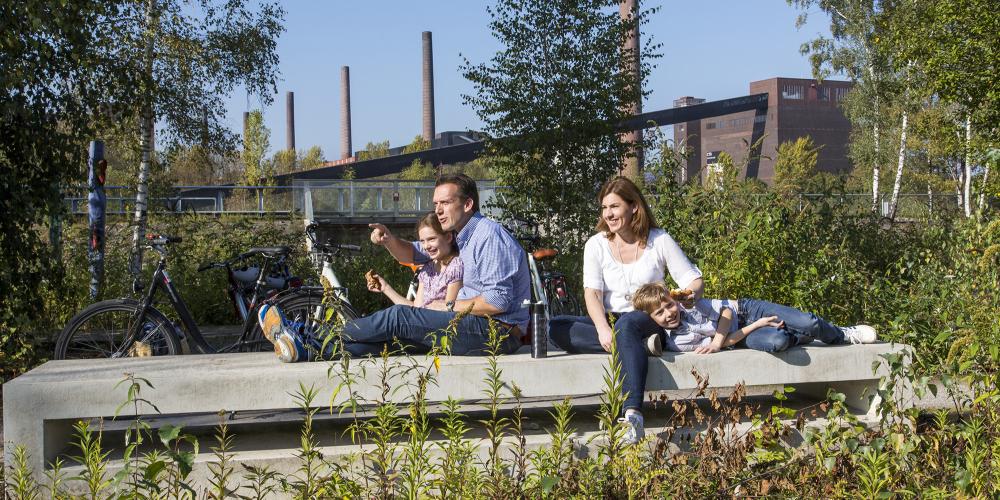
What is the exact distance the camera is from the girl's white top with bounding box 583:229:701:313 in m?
4.69

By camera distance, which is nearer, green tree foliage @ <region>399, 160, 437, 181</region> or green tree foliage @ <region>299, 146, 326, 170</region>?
green tree foliage @ <region>399, 160, 437, 181</region>

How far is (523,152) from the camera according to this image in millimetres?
13328

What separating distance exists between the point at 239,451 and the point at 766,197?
14.4ft

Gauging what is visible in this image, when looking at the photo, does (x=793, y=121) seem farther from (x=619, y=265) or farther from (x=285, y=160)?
(x=619, y=265)

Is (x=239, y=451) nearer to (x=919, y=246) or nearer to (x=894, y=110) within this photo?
(x=919, y=246)

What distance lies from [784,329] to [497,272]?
136cm

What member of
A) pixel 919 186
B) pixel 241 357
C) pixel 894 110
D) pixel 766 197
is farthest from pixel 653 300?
pixel 919 186

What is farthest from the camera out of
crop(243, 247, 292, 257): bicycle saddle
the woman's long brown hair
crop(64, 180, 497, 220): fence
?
crop(64, 180, 497, 220): fence

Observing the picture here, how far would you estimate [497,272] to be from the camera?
4.62m

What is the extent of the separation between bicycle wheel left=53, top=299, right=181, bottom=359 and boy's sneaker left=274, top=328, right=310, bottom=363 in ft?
7.23

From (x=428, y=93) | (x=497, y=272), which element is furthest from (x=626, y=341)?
(x=428, y=93)

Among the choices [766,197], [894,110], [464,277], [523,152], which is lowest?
[464,277]

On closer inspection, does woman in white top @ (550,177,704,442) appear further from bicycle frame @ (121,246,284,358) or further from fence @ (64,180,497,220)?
fence @ (64,180,497,220)

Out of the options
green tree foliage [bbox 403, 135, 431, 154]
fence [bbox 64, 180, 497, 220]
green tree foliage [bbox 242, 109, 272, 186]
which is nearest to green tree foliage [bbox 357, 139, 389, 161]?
green tree foliage [bbox 403, 135, 431, 154]
